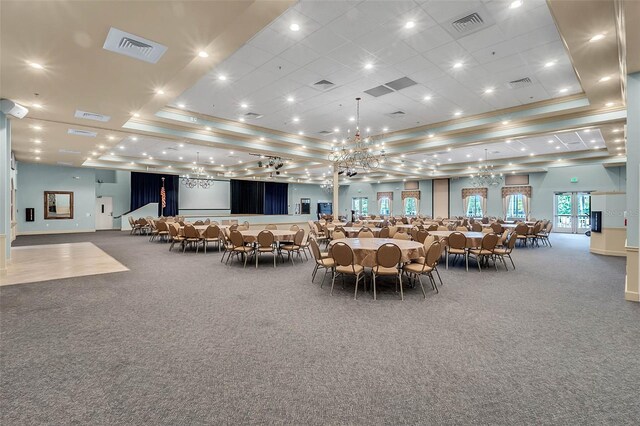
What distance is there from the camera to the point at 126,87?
5527 mm

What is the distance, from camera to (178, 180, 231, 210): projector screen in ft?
73.6

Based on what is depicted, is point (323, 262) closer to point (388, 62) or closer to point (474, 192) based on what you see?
point (388, 62)

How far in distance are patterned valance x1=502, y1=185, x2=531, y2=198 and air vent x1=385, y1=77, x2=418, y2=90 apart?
54.6ft

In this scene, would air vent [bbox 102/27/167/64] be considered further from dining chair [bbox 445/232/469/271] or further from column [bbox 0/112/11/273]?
dining chair [bbox 445/232/469/271]

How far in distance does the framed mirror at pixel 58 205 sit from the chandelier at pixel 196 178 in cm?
597

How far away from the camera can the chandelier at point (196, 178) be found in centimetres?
1605

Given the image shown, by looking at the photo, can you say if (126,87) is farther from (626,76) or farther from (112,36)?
(626,76)

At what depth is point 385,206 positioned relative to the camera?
88.9 feet

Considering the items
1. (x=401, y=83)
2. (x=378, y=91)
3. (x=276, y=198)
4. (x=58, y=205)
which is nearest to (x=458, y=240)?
(x=401, y=83)

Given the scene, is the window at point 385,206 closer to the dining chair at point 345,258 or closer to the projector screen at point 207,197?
the projector screen at point 207,197

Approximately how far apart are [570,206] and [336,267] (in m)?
19.1

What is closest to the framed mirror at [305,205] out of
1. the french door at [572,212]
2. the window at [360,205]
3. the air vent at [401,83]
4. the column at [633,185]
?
the window at [360,205]

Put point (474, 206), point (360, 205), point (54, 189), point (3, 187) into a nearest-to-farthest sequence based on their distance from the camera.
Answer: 1. point (3, 187)
2. point (54, 189)
3. point (474, 206)
4. point (360, 205)

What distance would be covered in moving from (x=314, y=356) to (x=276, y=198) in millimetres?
25635
